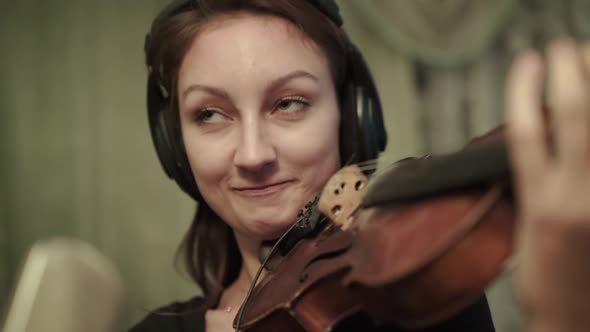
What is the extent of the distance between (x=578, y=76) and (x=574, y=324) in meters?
0.20

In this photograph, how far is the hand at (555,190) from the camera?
0.40 metres

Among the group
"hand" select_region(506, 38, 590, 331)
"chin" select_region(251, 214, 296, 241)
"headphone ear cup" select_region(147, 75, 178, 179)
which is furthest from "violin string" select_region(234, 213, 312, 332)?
"hand" select_region(506, 38, 590, 331)

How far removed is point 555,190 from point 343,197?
0.37 m

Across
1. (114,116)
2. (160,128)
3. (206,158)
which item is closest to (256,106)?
(206,158)

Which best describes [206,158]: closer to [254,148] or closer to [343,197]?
[254,148]

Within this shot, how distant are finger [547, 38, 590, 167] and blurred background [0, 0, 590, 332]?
1.28 meters

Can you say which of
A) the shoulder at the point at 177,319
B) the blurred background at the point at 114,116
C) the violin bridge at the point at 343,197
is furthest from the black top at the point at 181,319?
the blurred background at the point at 114,116

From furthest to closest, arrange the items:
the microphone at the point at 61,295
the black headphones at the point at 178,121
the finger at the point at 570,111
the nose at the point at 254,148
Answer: the black headphones at the point at 178,121 → the nose at the point at 254,148 → the microphone at the point at 61,295 → the finger at the point at 570,111

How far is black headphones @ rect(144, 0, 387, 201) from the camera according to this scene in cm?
93

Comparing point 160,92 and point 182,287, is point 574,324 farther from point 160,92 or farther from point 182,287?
point 182,287

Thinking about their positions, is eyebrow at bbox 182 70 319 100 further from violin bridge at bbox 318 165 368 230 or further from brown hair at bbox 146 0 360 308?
violin bridge at bbox 318 165 368 230

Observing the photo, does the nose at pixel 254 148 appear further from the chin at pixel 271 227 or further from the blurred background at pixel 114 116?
the blurred background at pixel 114 116

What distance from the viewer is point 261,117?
34.0 inches

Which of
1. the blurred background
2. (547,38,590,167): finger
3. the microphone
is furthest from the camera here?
the blurred background
